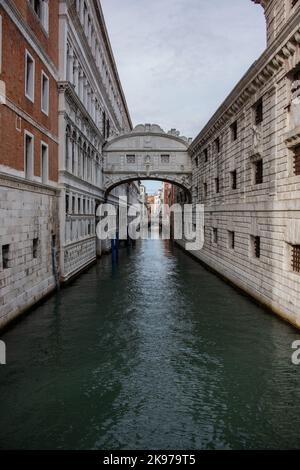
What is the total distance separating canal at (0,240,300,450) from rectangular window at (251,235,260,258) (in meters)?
1.88

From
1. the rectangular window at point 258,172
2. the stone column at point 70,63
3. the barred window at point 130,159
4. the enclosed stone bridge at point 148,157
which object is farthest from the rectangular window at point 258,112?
the barred window at point 130,159

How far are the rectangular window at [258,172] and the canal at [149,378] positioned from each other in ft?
14.9

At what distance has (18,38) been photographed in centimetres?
1121

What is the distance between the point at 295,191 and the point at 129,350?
620 centimetres

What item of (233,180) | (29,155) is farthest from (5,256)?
(233,180)

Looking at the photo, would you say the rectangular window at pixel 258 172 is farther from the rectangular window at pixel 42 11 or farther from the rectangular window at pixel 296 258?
the rectangular window at pixel 42 11

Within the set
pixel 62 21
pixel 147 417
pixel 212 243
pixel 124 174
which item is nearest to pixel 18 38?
pixel 62 21

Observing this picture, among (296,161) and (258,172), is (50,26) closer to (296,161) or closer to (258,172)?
(258,172)

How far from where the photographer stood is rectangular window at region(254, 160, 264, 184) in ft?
47.2

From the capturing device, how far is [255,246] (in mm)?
14859

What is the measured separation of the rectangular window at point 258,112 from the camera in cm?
1429

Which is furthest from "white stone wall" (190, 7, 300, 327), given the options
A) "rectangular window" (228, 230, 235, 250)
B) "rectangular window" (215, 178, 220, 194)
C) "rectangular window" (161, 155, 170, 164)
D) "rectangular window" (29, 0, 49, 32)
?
"rectangular window" (161, 155, 170, 164)
